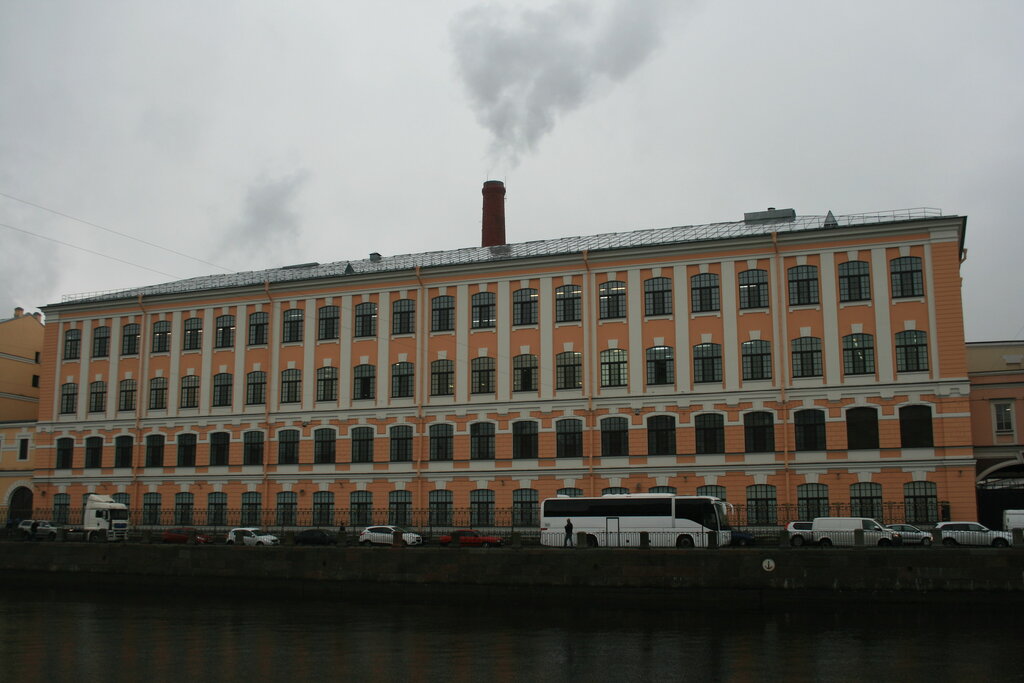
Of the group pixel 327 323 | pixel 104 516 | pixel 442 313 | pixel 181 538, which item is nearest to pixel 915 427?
pixel 442 313

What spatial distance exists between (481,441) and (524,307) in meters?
7.50

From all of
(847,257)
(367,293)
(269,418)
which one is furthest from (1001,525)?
(269,418)

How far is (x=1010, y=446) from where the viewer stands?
156ft

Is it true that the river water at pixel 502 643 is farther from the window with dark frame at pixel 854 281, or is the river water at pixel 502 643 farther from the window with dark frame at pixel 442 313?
the window with dark frame at pixel 442 313

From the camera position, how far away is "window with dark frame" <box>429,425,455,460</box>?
52000mm

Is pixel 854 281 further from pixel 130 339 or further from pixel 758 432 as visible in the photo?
pixel 130 339

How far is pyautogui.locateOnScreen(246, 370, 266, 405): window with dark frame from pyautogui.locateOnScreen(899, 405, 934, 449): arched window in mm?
34444

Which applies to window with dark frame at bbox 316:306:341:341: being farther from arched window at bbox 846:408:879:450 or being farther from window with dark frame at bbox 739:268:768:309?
arched window at bbox 846:408:879:450

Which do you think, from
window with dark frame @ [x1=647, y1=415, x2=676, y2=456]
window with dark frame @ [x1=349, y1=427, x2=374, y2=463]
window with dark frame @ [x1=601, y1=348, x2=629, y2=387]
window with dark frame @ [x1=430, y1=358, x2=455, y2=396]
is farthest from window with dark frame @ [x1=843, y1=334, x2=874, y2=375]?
window with dark frame @ [x1=349, y1=427, x2=374, y2=463]

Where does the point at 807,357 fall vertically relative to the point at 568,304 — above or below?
below

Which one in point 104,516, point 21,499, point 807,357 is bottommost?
point 104,516

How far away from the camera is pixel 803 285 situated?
4744cm

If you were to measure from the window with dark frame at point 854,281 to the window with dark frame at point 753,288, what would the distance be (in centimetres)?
359

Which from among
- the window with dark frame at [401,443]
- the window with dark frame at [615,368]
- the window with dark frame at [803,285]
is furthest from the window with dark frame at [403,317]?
the window with dark frame at [803,285]
